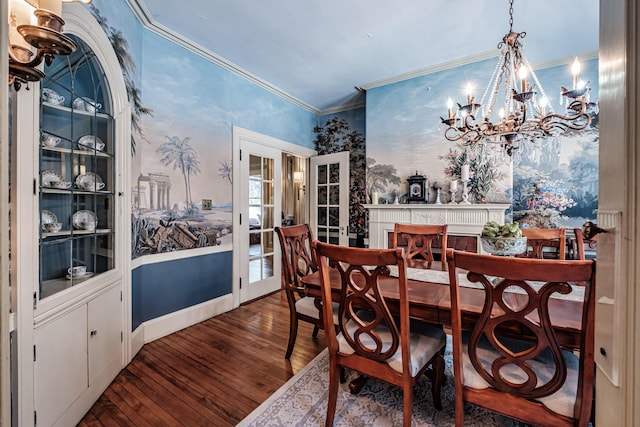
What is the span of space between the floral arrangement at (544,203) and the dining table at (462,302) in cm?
174

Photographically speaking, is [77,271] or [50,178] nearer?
[50,178]

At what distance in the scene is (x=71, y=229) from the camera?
1673mm

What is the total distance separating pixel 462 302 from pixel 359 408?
920 millimetres

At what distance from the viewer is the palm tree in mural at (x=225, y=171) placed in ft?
10.4

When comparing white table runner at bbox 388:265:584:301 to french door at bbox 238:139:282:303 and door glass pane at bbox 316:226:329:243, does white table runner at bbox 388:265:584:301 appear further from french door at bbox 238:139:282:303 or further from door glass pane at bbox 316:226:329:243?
door glass pane at bbox 316:226:329:243

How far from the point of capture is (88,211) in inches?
71.1

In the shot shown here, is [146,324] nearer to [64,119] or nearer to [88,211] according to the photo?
[88,211]

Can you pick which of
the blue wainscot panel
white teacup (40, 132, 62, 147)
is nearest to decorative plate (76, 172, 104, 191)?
white teacup (40, 132, 62, 147)

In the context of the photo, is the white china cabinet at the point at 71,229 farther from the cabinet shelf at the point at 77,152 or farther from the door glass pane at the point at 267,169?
the door glass pane at the point at 267,169

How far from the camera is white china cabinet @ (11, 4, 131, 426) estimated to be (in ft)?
4.10

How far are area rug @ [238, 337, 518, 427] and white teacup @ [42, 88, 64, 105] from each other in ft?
6.73

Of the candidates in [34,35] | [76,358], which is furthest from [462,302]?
[76,358]

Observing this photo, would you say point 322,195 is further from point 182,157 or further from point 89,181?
point 89,181

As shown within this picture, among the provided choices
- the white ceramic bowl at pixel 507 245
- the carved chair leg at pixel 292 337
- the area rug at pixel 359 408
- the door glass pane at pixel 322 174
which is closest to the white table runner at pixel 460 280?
the white ceramic bowl at pixel 507 245
